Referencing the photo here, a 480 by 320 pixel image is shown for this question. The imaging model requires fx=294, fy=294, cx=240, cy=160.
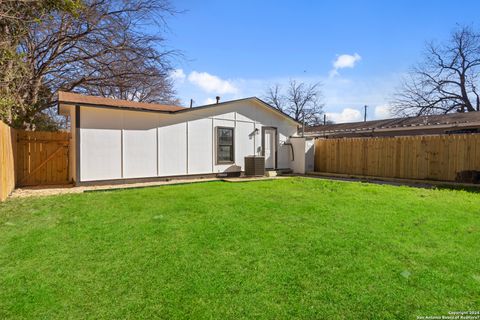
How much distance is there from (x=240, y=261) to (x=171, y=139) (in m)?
8.07

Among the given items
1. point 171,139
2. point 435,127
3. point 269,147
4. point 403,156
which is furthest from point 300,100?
point 171,139

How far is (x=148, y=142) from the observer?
10.2 meters

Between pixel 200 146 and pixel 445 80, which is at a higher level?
pixel 445 80

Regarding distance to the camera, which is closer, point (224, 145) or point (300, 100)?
point (224, 145)

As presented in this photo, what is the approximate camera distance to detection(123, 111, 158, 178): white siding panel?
975 cm

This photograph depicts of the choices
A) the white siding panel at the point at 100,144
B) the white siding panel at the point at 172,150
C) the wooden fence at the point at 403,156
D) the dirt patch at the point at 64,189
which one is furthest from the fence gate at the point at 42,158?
the wooden fence at the point at 403,156

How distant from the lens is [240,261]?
10.6 ft

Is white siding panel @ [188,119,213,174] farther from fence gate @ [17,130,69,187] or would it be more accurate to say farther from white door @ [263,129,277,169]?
fence gate @ [17,130,69,187]

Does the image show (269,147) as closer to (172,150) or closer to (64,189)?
(172,150)

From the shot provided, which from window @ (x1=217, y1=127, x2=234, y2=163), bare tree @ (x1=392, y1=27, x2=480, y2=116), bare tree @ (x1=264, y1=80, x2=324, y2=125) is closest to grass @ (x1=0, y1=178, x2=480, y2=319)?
window @ (x1=217, y1=127, x2=234, y2=163)

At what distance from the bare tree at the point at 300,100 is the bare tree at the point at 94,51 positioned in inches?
937

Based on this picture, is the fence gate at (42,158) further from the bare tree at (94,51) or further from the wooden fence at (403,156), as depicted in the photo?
the wooden fence at (403,156)

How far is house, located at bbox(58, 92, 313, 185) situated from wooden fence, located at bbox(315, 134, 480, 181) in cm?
123

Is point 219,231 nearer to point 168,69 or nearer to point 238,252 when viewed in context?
point 238,252
